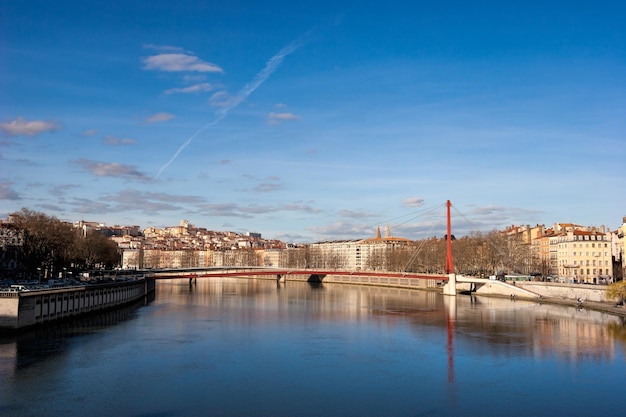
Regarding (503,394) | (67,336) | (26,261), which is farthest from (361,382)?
(26,261)

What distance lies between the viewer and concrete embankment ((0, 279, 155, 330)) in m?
27.6

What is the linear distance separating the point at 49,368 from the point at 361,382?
10.7 m

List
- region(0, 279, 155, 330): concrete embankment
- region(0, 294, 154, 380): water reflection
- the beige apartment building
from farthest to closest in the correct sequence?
the beige apartment building < region(0, 279, 155, 330): concrete embankment < region(0, 294, 154, 380): water reflection

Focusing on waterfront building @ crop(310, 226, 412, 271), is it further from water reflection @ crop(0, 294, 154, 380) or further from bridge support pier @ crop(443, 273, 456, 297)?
water reflection @ crop(0, 294, 154, 380)

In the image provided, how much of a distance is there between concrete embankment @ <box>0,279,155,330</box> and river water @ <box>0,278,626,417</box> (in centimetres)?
84

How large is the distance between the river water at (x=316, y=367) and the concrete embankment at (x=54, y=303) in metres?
0.84

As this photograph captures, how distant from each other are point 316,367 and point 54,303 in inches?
674

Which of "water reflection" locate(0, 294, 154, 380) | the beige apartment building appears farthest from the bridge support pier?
"water reflection" locate(0, 294, 154, 380)

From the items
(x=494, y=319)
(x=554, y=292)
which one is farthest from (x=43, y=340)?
(x=554, y=292)

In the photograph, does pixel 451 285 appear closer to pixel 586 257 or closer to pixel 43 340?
pixel 586 257

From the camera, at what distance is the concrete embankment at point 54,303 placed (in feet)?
90.6

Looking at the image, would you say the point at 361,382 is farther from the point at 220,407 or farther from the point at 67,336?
the point at 67,336

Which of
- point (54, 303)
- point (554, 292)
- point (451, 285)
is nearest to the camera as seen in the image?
point (54, 303)

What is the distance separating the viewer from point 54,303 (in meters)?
32.2
